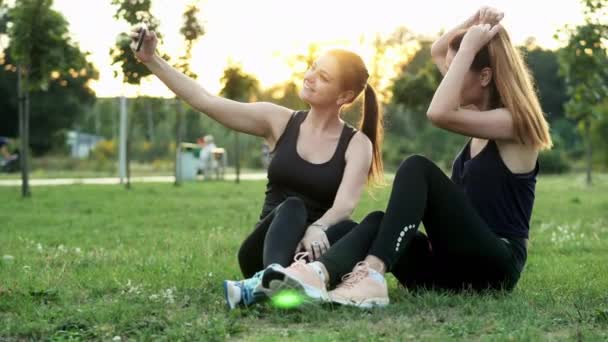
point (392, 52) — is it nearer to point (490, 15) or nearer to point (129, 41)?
point (129, 41)

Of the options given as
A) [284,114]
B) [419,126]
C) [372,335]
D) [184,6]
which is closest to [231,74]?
[184,6]

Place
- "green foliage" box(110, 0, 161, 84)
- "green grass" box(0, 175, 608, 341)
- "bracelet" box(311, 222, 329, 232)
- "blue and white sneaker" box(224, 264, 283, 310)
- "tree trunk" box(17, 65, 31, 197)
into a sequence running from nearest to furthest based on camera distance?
"green grass" box(0, 175, 608, 341) → "blue and white sneaker" box(224, 264, 283, 310) → "bracelet" box(311, 222, 329, 232) → "green foliage" box(110, 0, 161, 84) → "tree trunk" box(17, 65, 31, 197)

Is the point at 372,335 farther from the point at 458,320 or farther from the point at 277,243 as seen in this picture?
the point at 277,243

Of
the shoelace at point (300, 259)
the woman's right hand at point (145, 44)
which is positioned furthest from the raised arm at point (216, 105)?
the shoelace at point (300, 259)

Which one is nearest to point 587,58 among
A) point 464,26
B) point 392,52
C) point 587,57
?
point 587,57

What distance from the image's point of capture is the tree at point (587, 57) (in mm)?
15242

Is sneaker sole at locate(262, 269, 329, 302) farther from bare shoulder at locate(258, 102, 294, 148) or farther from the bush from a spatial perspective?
the bush

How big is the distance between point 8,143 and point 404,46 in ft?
58.9

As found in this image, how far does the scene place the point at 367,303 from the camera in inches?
173

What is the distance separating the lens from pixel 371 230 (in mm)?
4562

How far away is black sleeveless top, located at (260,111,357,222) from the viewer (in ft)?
16.4

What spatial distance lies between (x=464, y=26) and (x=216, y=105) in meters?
1.36

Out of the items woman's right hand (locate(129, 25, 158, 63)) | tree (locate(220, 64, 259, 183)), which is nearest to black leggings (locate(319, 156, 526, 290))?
woman's right hand (locate(129, 25, 158, 63))

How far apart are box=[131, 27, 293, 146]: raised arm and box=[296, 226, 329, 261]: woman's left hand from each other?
0.71m
